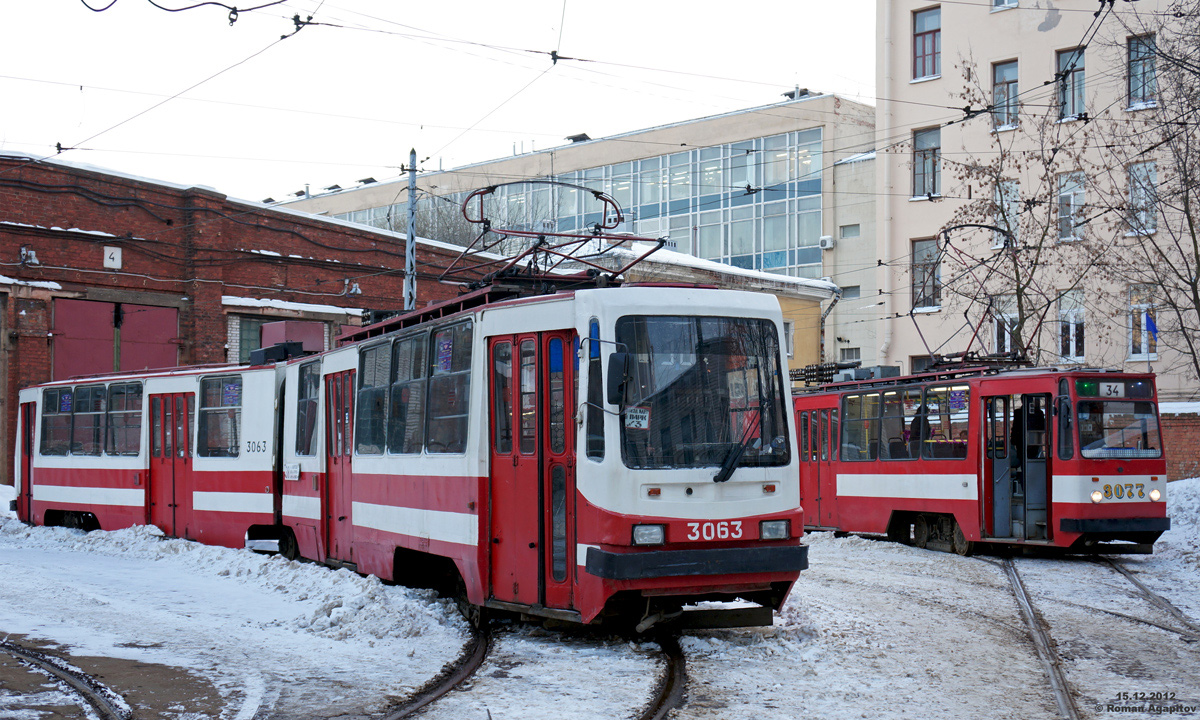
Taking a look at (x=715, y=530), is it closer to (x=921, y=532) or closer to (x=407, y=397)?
(x=407, y=397)

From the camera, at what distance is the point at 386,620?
31.4 feet

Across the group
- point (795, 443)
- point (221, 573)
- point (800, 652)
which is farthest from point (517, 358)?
point (221, 573)

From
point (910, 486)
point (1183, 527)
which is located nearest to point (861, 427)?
point (910, 486)

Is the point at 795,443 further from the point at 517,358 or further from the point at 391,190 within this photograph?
the point at 391,190

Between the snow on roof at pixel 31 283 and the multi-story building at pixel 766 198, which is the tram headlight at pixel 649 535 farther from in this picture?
the multi-story building at pixel 766 198

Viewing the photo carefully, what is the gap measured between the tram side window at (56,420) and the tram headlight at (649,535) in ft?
50.1

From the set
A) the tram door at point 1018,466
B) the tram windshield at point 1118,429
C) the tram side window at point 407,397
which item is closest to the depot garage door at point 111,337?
the tram side window at point 407,397

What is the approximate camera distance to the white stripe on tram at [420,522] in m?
9.76

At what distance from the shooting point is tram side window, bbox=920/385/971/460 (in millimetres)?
16922

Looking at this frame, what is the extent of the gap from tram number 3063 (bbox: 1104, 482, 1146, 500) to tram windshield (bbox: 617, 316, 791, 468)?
8.27 metres

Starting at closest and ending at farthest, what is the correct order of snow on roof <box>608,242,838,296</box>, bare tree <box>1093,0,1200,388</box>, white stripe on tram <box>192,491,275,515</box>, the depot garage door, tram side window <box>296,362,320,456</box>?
tram side window <box>296,362,320,456</box> → white stripe on tram <box>192,491,275,515</box> → bare tree <box>1093,0,1200,388</box> → the depot garage door → snow on roof <box>608,242,838,296</box>

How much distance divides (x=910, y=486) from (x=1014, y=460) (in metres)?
1.98

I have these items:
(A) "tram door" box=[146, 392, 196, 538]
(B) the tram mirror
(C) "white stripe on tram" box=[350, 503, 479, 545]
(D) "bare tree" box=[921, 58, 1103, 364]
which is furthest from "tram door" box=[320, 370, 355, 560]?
(D) "bare tree" box=[921, 58, 1103, 364]

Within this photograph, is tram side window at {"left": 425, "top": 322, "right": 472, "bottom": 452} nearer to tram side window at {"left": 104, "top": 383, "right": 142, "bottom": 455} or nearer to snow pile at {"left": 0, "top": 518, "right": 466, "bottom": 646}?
snow pile at {"left": 0, "top": 518, "right": 466, "bottom": 646}
